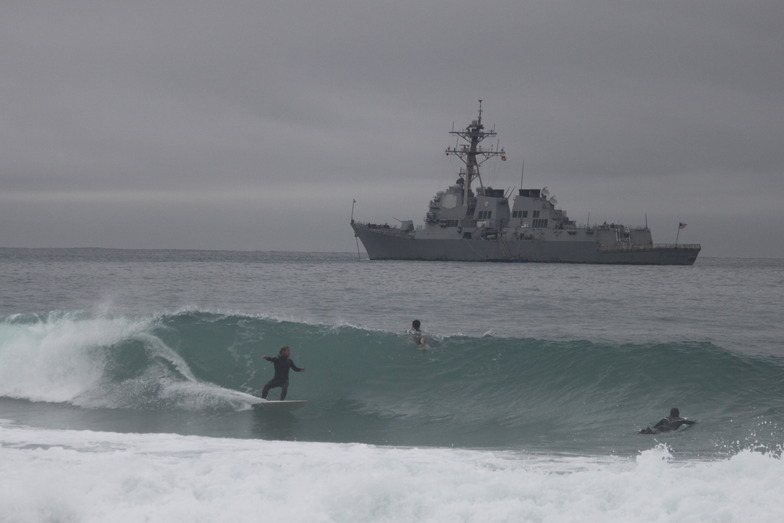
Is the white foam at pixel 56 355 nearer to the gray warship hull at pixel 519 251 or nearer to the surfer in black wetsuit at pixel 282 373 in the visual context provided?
the surfer in black wetsuit at pixel 282 373

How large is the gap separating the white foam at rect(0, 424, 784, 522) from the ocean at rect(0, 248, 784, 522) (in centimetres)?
2

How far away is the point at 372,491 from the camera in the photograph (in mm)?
8156

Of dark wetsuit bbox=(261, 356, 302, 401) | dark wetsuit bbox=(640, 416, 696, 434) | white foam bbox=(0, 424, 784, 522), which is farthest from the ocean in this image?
dark wetsuit bbox=(261, 356, 302, 401)

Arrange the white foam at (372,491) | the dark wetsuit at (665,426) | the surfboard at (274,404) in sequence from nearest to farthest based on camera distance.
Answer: the white foam at (372,491) → the dark wetsuit at (665,426) → the surfboard at (274,404)

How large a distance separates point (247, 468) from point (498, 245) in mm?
71212

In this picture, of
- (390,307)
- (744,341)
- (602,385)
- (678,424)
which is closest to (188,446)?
(678,424)

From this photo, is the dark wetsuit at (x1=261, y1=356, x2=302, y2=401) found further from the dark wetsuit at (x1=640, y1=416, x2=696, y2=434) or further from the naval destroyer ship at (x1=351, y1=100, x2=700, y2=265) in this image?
the naval destroyer ship at (x1=351, y1=100, x2=700, y2=265)

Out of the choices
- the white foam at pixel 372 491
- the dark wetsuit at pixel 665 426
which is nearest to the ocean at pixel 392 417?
the white foam at pixel 372 491

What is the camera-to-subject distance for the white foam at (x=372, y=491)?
307 inches

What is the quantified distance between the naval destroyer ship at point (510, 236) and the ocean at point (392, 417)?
47629 mm

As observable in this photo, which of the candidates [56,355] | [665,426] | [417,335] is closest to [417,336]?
[417,335]

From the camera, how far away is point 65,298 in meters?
34.1

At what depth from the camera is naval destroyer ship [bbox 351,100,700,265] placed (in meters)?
77.8

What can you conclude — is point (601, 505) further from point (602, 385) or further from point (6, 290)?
point (6, 290)
